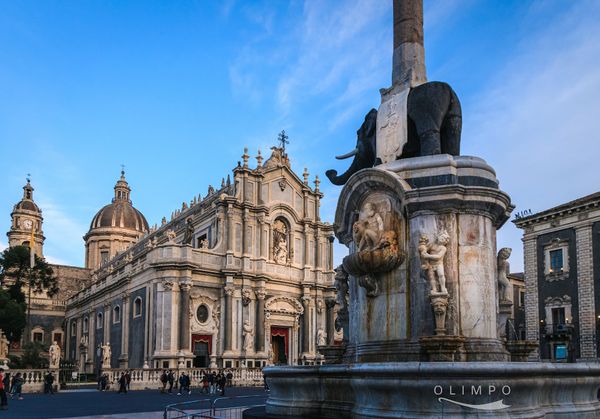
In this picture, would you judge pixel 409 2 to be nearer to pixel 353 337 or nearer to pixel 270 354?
pixel 353 337

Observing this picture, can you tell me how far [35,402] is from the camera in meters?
26.4

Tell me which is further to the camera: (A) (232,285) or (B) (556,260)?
(A) (232,285)

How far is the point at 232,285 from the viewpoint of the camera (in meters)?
45.7

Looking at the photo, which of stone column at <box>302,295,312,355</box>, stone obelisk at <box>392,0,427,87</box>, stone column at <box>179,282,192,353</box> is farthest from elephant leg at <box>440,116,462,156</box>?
stone column at <box>302,295,312,355</box>

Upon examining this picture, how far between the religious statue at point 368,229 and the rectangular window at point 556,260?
33358 mm

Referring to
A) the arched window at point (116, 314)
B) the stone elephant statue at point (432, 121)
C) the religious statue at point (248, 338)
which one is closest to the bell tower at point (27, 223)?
the arched window at point (116, 314)

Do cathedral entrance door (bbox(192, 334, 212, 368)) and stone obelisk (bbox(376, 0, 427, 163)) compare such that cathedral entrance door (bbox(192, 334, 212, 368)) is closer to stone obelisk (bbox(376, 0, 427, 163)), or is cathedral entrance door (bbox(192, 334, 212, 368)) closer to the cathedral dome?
stone obelisk (bbox(376, 0, 427, 163))

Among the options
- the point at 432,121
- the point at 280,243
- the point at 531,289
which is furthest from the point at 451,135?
the point at 280,243

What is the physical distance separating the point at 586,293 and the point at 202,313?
2503cm

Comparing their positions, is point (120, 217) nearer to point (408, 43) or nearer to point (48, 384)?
point (48, 384)

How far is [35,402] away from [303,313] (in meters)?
26.8

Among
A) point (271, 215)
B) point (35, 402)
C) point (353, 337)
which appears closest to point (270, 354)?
point (271, 215)

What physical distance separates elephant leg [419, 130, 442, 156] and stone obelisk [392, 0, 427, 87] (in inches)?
63.9

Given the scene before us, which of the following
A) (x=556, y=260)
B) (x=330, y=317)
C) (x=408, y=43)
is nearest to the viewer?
(x=408, y=43)
